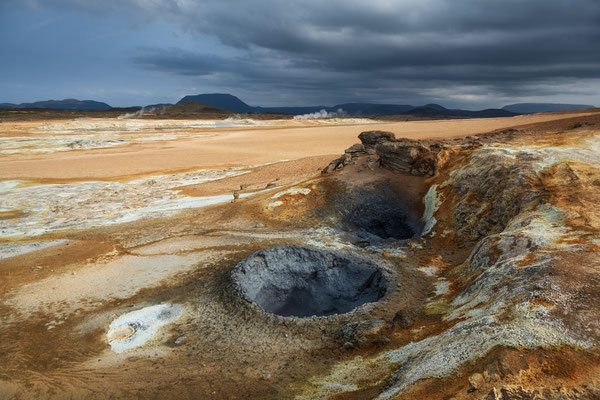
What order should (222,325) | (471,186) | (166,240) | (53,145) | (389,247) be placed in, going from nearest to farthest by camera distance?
(222,325) → (389,247) → (471,186) → (166,240) → (53,145)

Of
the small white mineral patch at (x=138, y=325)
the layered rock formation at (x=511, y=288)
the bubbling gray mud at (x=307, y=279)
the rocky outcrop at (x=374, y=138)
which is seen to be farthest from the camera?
the rocky outcrop at (x=374, y=138)

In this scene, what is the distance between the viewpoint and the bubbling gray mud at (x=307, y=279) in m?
10.4

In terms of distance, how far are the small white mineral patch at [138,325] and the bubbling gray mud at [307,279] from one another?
201 centimetres

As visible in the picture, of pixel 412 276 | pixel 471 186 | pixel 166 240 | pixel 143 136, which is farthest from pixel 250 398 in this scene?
pixel 143 136

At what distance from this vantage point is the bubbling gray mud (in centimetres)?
1038

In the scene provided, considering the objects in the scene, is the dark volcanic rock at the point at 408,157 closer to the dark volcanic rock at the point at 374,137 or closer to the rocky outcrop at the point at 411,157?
the rocky outcrop at the point at 411,157

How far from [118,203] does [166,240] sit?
764 centimetres

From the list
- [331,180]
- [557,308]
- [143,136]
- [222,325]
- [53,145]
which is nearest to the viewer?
[557,308]

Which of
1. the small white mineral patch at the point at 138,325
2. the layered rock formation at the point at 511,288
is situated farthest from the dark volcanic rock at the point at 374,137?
the small white mineral patch at the point at 138,325

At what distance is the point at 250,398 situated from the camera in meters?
5.86

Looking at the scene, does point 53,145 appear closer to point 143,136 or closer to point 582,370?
point 143,136

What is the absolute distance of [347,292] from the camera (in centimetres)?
1052

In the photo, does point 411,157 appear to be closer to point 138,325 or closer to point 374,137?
point 374,137

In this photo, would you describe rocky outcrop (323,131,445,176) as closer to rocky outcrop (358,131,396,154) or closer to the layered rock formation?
rocky outcrop (358,131,396,154)
